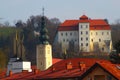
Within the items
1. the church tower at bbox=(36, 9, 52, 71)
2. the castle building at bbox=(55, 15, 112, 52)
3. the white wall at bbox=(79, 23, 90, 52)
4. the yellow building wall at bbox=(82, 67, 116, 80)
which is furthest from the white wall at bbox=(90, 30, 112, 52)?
the yellow building wall at bbox=(82, 67, 116, 80)

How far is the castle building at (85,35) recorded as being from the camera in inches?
7397

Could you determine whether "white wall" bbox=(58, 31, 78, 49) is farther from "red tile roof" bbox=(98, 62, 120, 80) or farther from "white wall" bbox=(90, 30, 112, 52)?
"red tile roof" bbox=(98, 62, 120, 80)

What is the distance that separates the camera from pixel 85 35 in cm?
18938

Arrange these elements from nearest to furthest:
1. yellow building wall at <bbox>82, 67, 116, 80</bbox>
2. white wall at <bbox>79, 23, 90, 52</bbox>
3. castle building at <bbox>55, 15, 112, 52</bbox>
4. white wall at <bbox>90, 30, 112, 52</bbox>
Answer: yellow building wall at <bbox>82, 67, 116, 80</bbox> → white wall at <bbox>79, 23, 90, 52</bbox> → castle building at <bbox>55, 15, 112, 52</bbox> → white wall at <bbox>90, 30, 112, 52</bbox>

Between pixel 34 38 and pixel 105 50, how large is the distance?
25404 millimetres

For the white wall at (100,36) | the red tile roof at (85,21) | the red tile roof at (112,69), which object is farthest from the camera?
the red tile roof at (85,21)

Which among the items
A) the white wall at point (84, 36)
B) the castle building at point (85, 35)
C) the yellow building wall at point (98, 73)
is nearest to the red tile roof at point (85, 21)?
the castle building at point (85, 35)

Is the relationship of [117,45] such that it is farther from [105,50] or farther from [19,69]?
[105,50]

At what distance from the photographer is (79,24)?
192750 millimetres

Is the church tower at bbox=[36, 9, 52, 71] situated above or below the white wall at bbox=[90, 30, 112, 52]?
below

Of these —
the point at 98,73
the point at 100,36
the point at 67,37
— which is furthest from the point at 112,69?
the point at 100,36

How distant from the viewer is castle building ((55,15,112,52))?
187875 millimetres

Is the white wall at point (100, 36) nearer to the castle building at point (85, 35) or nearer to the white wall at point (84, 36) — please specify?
the castle building at point (85, 35)

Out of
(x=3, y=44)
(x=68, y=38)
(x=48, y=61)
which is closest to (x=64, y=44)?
(x=68, y=38)
